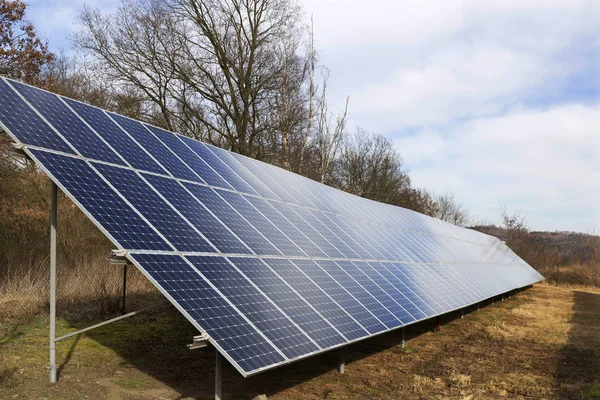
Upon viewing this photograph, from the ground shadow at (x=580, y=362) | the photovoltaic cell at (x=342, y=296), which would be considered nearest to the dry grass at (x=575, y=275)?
the ground shadow at (x=580, y=362)

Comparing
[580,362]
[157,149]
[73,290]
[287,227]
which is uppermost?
[157,149]

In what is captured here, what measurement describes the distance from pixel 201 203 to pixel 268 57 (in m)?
21.7

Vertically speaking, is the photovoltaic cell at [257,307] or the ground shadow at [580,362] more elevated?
the photovoltaic cell at [257,307]

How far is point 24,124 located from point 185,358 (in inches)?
229

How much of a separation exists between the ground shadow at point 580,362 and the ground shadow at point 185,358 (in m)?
3.93

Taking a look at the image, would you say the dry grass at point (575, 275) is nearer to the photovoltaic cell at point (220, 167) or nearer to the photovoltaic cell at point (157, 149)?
the photovoltaic cell at point (220, 167)

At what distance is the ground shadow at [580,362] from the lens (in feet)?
32.7

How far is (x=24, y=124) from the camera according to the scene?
24.8 feet

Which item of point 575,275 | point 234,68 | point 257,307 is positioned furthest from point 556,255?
point 257,307

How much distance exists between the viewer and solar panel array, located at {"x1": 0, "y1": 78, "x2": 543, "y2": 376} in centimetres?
685

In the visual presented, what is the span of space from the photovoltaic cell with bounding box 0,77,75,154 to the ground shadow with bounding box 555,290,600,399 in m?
9.86

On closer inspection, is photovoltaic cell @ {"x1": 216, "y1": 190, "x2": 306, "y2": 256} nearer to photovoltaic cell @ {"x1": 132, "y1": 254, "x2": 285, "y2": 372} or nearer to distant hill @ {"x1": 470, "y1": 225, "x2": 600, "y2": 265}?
photovoltaic cell @ {"x1": 132, "y1": 254, "x2": 285, "y2": 372}

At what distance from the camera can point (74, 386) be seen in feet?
27.2

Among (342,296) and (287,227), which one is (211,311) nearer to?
(342,296)
